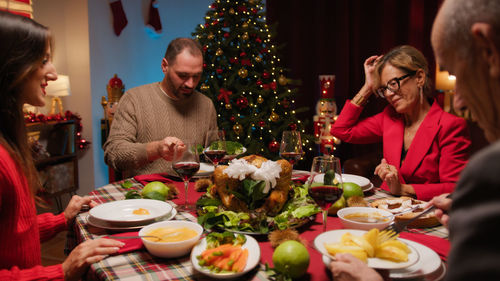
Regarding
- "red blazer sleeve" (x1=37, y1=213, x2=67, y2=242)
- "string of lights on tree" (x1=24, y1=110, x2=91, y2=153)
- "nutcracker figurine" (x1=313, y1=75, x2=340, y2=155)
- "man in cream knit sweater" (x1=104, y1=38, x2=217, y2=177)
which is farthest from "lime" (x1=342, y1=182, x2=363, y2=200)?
"string of lights on tree" (x1=24, y1=110, x2=91, y2=153)

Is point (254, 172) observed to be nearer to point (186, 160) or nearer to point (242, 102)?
point (186, 160)

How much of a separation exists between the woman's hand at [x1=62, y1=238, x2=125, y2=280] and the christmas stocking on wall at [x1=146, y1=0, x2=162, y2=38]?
4588 mm

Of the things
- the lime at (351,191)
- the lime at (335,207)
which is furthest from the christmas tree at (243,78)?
the lime at (335,207)

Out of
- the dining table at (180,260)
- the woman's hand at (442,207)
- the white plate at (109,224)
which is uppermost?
the woman's hand at (442,207)

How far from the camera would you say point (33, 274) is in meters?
0.96

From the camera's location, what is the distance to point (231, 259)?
0.86m

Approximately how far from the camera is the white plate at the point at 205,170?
182 centimetres

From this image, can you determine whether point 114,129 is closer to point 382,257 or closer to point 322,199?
point 322,199

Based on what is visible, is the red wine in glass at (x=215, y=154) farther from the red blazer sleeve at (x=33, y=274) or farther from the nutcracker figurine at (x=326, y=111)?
the nutcracker figurine at (x=326, y=111)

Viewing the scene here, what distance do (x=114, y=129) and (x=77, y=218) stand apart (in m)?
1.08

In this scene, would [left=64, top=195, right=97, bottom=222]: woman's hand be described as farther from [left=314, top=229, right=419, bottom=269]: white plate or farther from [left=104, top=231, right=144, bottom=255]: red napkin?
[left=314, top=229, right=419, bottom=269]: white plate

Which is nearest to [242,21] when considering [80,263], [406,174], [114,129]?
[114,129]

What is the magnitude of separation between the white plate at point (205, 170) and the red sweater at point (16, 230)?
837mm

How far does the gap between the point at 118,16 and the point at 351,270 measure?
4754 millimetres
